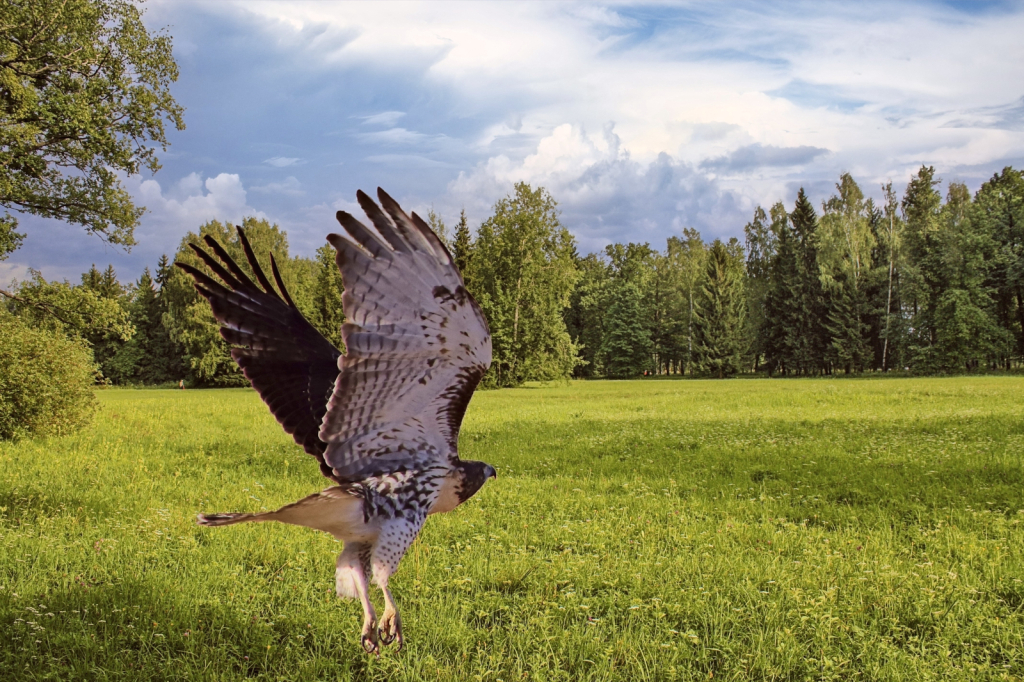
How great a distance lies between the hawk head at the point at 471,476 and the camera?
2.70 meters

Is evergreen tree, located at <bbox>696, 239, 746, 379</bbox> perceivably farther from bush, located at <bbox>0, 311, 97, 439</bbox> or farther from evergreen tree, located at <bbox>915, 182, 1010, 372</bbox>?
bush, located at <bbox>0, 311, 97, 439</bbox>

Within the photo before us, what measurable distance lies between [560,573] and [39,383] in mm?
13085

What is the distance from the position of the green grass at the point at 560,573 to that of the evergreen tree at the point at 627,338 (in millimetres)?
60175

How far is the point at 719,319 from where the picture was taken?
67625mm

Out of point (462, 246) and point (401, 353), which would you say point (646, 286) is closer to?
point (462, 246)

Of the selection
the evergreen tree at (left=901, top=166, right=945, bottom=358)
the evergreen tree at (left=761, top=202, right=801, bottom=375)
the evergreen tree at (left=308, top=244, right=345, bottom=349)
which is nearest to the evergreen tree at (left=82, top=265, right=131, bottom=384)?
the evergreen tree at (left=308, top=244, right=345, bottom=349)

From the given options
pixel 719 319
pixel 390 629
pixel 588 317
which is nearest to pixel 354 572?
pixel 390 629

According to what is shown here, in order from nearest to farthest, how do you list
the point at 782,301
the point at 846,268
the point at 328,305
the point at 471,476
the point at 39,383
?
the point at 471,476 < the point at 39,383 < the point at 328,305 < the point at 846,268 < the point at 782,301

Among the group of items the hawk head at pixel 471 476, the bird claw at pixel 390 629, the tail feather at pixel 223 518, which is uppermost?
the hawk head at pixel 471 476

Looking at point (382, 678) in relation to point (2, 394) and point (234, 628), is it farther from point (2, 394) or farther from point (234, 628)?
point (2, 394)

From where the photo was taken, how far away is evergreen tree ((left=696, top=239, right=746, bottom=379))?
222 feet

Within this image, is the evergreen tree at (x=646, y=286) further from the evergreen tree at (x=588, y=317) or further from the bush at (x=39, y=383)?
the bush at (x=39, y=383)

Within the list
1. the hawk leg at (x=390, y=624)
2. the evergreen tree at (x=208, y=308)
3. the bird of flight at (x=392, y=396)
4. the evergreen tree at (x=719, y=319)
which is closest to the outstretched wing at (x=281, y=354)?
the bird of flight at (x=392, y=396)

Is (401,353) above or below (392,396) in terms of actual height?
above
